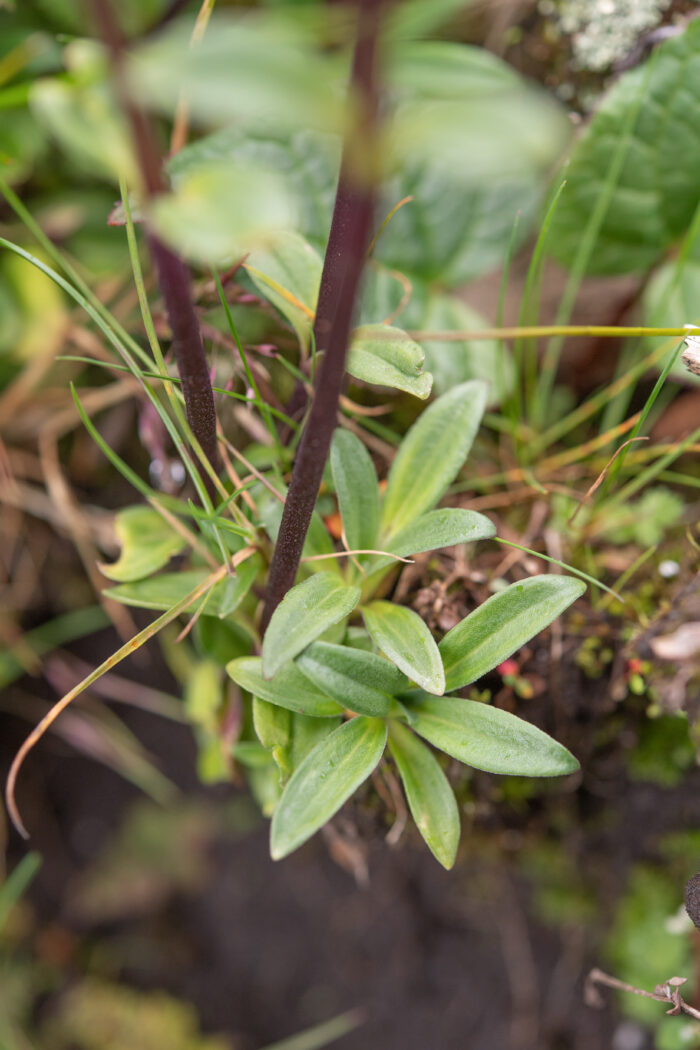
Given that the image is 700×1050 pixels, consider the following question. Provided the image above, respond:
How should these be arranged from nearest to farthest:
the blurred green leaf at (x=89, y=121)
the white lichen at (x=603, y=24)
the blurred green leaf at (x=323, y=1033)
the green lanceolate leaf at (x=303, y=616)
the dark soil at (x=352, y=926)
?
the blurred green leaf at (x=89, y=121) < the green lanceolate leaf at (x=303, y=616) < the white lichen at (x=603, y=24) < the dark soil at (x=352, y=926) < the blurred green leaf at (x=323, y=1033)

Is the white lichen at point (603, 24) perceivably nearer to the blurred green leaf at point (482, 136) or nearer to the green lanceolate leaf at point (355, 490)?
the green lanceolate leaf at point (355, 490)

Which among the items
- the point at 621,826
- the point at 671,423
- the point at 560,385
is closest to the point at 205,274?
the point at 560,385

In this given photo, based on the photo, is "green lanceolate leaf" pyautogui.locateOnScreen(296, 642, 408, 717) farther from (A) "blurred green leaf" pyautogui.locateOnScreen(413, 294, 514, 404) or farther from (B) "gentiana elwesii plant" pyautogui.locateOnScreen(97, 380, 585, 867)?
(A) "blurred green leaf" pyautogui.locateOnScreen(413, 294, 514, 404)

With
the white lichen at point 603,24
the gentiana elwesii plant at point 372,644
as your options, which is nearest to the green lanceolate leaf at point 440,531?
the gentiana elwesii plant at point 372,644

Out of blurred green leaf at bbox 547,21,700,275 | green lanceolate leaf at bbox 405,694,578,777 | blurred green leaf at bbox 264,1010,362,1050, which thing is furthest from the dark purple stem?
blurred green leaf at bbox 264,1010,362,1050

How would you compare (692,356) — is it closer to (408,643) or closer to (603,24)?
(408,643)

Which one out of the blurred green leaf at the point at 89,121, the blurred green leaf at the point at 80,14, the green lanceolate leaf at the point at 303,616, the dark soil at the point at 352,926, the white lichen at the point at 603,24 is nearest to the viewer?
the blurred green leaf at the point at 89,121

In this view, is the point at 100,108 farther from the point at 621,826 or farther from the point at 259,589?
the point at 621,826
